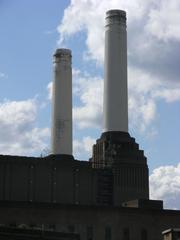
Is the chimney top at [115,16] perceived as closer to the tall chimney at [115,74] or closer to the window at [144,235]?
the tall chimney at [115,74]

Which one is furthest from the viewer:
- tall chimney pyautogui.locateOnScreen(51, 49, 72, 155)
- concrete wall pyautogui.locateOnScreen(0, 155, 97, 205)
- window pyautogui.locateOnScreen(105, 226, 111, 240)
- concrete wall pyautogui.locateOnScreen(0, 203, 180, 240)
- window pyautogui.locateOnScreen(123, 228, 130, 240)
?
tall chimney pyautogui.locateOnScreen(51, 49, 72, 155)

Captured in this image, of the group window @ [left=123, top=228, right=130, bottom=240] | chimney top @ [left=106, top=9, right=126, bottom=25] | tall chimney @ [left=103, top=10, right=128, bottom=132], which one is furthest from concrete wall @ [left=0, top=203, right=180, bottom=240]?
chimney top @ [left=106, top=9, right=126, bottom=25]

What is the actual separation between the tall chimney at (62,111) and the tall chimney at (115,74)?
291 inches

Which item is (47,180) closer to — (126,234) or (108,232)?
(108,232)

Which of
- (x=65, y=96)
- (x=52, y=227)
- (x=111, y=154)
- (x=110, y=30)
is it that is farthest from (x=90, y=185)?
(x=52, y=227)

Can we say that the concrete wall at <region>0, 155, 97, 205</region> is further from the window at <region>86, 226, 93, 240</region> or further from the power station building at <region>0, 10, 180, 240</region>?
the window at <region>86, 226, 93, 240</region>

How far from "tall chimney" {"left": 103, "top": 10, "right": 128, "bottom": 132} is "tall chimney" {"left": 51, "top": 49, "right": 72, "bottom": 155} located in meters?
7.38

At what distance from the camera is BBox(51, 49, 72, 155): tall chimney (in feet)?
442

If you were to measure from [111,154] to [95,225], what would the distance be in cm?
3567

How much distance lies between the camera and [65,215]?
94750mm

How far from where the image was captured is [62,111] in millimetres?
135500

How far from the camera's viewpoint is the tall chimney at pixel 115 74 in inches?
5187

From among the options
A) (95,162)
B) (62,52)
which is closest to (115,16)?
(62,52)

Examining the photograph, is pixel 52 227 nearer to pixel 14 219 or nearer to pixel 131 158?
pixel 14 219
